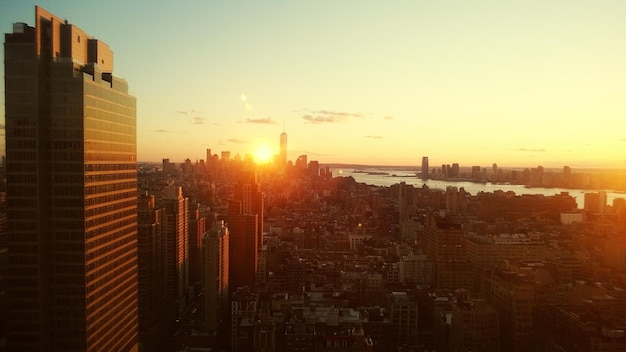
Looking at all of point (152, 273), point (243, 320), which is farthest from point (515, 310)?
point (152, 273)

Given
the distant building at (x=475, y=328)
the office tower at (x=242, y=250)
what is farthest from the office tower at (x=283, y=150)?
the distant building at (x=475, y=328)

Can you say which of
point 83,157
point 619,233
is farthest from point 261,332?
point 619,233

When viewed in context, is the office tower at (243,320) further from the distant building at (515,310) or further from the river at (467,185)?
the river at (467,185)

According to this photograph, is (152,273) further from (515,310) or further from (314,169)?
(314,169)

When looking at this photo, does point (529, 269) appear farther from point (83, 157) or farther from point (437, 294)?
point (83, 157)

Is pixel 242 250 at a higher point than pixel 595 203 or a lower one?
lower
